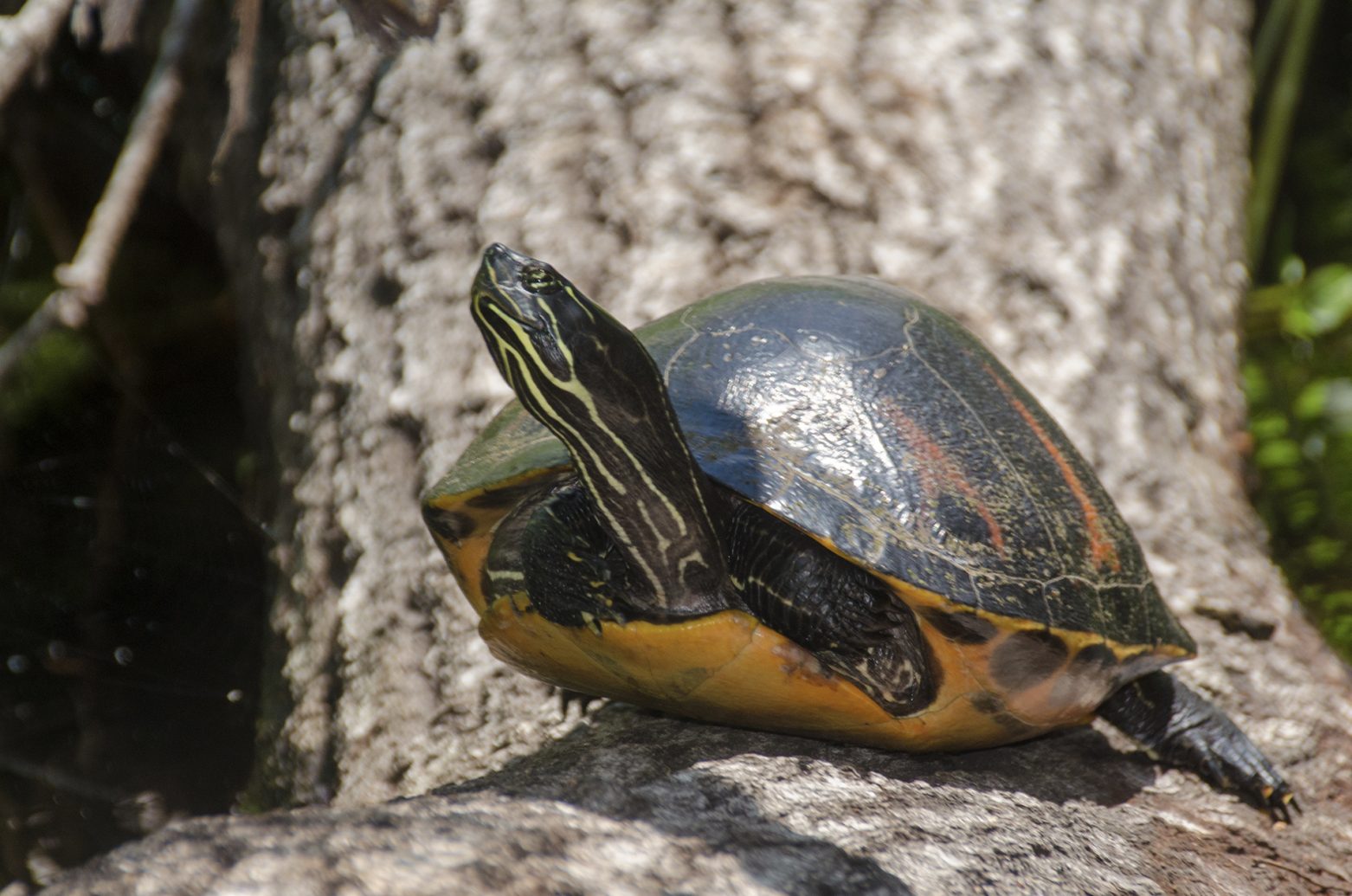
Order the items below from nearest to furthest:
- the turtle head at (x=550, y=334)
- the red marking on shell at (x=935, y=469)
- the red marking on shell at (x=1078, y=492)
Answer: the turtle head at (x=550, y=334) → the red marking on shell at (x=935, y=469) → the red marking on shell at (x=1078, y=492)

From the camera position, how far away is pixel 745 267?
7.89 ft

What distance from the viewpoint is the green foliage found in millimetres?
3010

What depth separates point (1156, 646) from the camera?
1.72 metres

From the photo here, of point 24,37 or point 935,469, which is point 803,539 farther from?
point 24,37

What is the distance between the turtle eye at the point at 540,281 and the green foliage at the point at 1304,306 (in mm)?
2122

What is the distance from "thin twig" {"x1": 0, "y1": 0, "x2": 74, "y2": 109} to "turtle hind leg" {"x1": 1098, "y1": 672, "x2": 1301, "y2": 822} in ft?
6.80

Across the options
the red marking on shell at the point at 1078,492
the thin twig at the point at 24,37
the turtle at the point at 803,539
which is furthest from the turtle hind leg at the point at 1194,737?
the thin twig at the point at 24,37

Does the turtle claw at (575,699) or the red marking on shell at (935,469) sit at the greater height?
the red marking on shell at (935,469)

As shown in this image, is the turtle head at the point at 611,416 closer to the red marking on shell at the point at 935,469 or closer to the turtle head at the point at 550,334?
the turtle head at the point at 550,334

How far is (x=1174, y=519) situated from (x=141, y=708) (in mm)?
2373

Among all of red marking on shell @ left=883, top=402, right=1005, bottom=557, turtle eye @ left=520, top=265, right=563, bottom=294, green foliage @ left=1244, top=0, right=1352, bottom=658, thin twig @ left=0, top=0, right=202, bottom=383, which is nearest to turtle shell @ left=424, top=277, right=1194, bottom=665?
red marking on shell @ left=883, top=402, right=1005, bottom=557

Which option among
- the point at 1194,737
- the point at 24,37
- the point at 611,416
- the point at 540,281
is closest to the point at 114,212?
the point at 24,37

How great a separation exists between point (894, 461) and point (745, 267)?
896mm

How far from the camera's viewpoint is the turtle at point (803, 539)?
5.00ft
